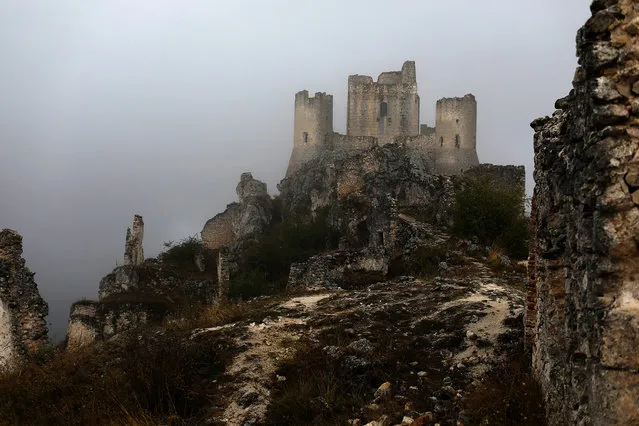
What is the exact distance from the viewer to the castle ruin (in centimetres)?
4212

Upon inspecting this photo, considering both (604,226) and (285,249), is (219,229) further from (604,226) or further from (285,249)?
(604,226)

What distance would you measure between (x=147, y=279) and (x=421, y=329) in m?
21.8

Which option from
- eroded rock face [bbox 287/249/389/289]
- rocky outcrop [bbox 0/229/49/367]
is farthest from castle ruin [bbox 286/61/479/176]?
rocky outcrop [bbox 0/229/49/367]

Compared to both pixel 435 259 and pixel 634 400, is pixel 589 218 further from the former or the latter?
pixel 435 259

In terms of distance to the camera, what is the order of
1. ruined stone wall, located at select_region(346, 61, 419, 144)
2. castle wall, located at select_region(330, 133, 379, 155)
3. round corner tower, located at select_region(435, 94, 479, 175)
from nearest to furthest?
round corner tower, located at select_region(435, 94, 479, 175) < castle wall, located at select_region(330, 133, 379, 155) < ruined stone wall, located at select_region(346, 61, 419, 144)

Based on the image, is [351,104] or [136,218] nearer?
[136,218]

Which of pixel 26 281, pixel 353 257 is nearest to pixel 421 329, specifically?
pixel 26 281

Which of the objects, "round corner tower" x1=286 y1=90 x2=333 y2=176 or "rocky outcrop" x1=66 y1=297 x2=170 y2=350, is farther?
"round corner tower" x1=286 y1=90 x2=333 y2=176

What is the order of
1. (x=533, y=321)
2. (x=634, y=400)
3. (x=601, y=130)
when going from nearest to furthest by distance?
(x=634, y=400) → (x=601, y=130) → (x=533, y=321)

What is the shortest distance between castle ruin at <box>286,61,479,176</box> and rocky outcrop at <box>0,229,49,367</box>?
33.3 metres

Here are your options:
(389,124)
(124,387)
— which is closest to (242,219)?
(389,124)

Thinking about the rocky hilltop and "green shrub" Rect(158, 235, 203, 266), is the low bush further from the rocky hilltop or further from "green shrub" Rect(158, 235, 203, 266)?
the rocky hilltop

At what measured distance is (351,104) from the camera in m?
44.9

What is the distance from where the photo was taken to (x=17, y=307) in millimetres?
10945
